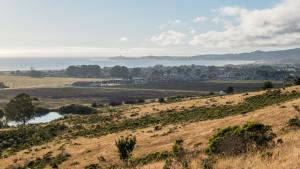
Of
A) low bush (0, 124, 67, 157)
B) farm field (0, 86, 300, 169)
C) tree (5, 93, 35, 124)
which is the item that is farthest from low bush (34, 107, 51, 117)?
low bush (0, 124, 67, 157)

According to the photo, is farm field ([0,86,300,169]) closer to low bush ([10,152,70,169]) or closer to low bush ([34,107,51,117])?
low bush ([10,152,70,169])

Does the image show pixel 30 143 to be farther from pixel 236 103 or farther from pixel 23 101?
pixel 23 101

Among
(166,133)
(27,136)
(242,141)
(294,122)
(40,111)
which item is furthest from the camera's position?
(40,111)

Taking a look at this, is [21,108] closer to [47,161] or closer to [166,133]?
[47,161]

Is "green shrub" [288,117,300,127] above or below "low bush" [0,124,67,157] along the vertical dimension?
above

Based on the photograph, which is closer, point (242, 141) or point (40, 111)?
point (242, 141)

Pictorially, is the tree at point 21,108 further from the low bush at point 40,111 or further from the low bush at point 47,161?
the low bush at point 47,161

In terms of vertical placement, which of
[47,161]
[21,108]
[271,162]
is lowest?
[21,108]

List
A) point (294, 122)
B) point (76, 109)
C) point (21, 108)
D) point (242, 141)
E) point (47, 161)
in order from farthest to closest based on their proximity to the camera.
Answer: point (76, 109) < point (21, 108) < point (47, 161) < point (294, 122) < point (242, 141)

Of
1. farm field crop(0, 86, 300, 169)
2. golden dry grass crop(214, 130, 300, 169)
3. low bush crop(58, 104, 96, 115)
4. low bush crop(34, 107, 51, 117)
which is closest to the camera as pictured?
golden dry grass crop(214, 130, 300, 169)

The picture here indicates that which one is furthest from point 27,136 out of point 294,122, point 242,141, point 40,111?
point 40,111

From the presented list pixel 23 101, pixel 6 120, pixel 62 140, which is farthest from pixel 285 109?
pixel 6 120

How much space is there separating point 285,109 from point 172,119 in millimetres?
19117

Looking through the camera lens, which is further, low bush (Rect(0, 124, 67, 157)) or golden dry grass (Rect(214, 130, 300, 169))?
low bush (Rect(0, 124, 67, 157))
